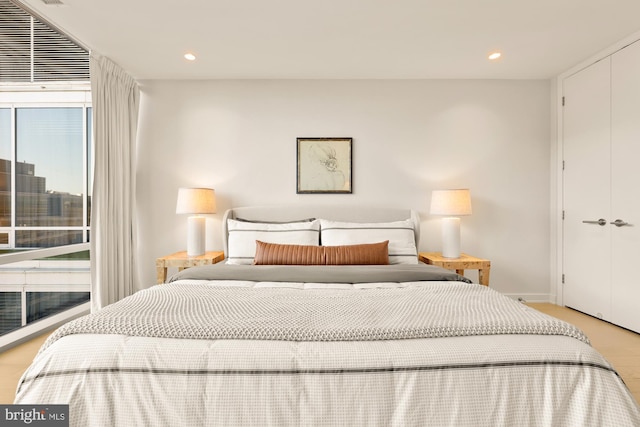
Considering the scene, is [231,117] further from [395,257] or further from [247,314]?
[247,314]

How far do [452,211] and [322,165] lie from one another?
140 cm

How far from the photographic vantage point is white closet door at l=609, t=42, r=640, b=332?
2.87m

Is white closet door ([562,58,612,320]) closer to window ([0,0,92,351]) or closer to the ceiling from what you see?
the ceiling

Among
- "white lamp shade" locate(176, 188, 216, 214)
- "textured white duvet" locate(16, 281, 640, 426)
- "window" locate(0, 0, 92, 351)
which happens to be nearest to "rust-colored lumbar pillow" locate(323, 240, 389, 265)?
"white lamp shade" locate(176, 188, 216, 214)

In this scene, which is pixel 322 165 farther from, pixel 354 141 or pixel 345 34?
pixel 345 34

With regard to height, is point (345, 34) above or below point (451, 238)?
above

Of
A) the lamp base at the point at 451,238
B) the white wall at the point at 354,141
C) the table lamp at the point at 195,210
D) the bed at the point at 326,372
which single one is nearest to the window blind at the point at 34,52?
the white wall at the point at 354,141

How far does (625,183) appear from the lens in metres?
2.96

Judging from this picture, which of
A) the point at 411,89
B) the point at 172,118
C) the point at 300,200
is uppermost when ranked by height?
the point at 411,89

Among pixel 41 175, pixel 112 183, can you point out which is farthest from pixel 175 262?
pixel 41 175

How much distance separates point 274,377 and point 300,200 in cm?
268

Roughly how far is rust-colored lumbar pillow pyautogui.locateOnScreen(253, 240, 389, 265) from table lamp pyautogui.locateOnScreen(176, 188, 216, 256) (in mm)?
902

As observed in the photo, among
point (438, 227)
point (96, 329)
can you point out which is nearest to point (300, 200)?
point (438, 227)

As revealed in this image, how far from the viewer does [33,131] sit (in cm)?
Result: 301
